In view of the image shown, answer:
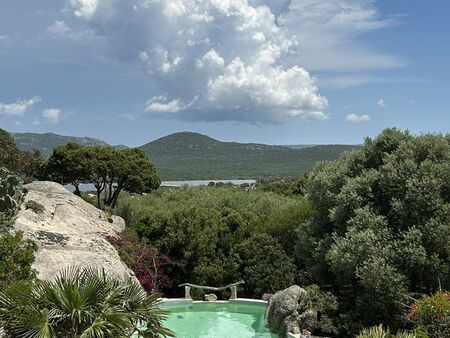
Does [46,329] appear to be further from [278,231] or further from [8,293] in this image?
[278,231]

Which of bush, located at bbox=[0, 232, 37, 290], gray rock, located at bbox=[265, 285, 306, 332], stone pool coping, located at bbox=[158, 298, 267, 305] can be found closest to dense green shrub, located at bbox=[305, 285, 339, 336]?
gray rock, located at bbox=[265, 285, 306, 332]

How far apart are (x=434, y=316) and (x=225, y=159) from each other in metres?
169

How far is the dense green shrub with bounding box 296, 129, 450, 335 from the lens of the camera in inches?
651

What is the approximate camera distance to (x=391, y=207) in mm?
18109

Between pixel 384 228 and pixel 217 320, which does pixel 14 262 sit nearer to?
pixel 217 320

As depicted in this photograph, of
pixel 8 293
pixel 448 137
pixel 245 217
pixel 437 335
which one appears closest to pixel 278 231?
pixel 245 217

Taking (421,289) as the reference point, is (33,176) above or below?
above

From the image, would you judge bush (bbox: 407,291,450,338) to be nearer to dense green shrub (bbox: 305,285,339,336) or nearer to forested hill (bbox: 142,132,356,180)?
dense green shrub (bbox: 305,285,339,336)

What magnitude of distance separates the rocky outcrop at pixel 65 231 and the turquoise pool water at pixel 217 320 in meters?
2.99

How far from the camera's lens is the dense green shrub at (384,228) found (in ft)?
54.2

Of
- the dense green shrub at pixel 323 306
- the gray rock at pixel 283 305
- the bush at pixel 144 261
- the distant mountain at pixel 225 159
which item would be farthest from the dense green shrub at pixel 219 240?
the distant mountain at pixel 225 159

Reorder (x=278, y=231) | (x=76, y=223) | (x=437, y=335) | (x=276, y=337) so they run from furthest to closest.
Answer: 1. (x=278, y=231)
2. (x=76, y=223)
3. (x=276, y=337)
4. (x=437, y=335)

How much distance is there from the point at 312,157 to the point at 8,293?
487ft

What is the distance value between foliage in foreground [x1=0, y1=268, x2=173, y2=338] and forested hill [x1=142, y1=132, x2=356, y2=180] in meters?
110
